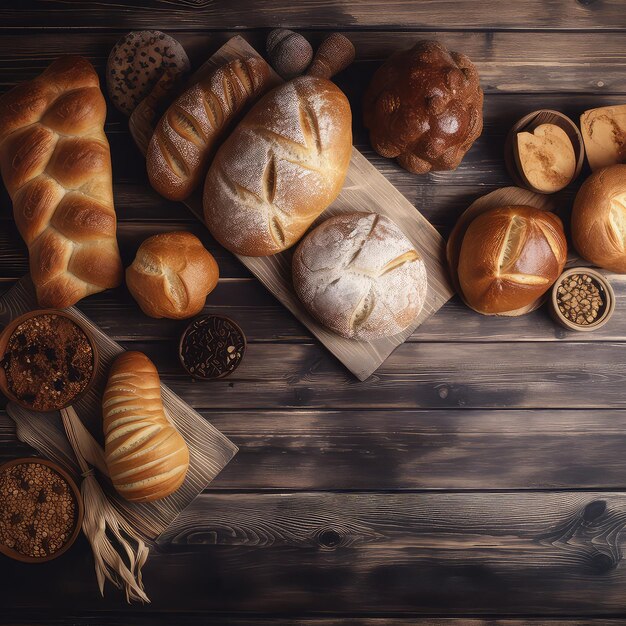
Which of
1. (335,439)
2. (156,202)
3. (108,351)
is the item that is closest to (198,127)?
(156,202)

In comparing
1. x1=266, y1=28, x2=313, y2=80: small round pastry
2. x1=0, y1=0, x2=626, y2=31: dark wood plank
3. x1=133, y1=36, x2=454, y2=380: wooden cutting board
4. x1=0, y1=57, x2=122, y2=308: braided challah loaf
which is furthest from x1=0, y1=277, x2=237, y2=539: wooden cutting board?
x1=266, y1=28, x2=313, y2=80: small round pastry

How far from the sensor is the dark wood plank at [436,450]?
1.92 m

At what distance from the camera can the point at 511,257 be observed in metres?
1.69

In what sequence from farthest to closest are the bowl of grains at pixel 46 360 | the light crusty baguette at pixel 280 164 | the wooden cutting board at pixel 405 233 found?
1. the wooden cutting board at pixel 405 233
2. the bowl of grains at pixel 46 360
3. the light crusty baguette at pixel 280 164

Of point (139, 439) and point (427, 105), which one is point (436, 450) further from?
point (427, 105)

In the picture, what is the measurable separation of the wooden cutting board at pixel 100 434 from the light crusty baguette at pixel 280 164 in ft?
1.94

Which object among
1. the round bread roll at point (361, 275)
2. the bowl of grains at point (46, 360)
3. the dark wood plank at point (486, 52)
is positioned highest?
the dark wood plank at point (486, 52)

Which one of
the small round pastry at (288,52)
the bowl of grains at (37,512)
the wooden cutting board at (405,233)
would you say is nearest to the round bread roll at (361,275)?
the wooden cutting board at (405,233)

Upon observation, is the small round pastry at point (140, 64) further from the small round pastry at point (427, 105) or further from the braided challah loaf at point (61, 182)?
the small round pastry at point (427, 105)

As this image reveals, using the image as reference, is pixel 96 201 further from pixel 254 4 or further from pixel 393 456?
pixel 393 456

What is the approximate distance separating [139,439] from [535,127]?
161 centimetres

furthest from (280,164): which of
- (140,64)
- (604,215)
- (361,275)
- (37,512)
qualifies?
(37,512)

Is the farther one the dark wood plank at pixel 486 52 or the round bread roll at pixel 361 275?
the dark wood plank at pixel 486 52

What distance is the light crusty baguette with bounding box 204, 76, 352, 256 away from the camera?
163 centimetres
